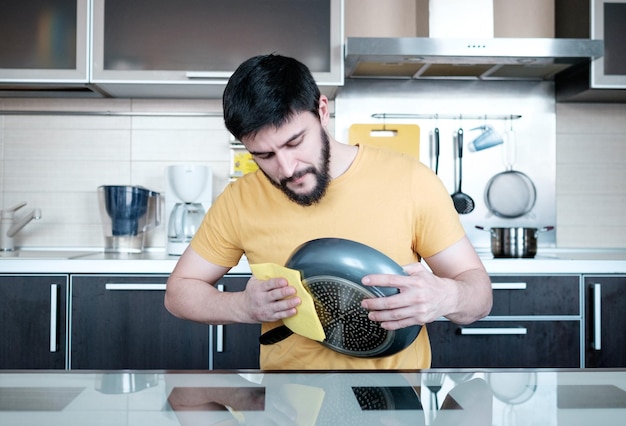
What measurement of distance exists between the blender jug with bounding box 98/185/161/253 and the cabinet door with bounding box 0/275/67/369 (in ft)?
1.19

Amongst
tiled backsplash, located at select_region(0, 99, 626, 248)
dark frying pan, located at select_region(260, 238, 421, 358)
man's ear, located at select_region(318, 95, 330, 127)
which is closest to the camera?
dark frying pan, located at select_region(260, 238, 421, 358)

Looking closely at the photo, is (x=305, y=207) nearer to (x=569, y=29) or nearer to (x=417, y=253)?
(x=417, y=253)

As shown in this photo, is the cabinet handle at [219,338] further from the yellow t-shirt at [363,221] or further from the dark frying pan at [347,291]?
the dark frying pan at [347,291]

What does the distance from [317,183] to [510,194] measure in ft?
5.19

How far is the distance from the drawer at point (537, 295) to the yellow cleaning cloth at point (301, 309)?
3.84 ft

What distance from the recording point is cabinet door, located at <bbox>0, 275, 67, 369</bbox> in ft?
6.45

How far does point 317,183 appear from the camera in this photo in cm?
110

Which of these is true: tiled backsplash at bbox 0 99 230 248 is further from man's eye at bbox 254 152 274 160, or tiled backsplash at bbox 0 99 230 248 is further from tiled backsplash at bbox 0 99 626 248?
man's eye at bbox 254 152 274 160

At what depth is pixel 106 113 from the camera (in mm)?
2447

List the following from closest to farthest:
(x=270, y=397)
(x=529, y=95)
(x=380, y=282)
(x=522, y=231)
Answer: (x=270, y=397) → (x=380, y=282) → (x=522, y=231) → (x=529, y=95)

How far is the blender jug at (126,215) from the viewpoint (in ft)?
7.37

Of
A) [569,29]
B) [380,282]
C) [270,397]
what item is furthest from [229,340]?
[569,29]

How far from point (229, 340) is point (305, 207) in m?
0.95

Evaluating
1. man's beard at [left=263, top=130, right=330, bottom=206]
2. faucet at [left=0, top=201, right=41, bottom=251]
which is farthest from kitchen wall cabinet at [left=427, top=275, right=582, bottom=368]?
faucet at [left=0, top=201, right=41, bottom=251]
